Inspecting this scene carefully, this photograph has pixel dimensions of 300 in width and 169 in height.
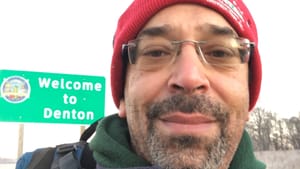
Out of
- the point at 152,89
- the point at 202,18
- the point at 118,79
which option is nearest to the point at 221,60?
the point at 202,18

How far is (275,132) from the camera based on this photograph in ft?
99.7

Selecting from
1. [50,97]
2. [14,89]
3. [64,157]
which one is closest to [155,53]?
[64,157]

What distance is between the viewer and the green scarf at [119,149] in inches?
73.3

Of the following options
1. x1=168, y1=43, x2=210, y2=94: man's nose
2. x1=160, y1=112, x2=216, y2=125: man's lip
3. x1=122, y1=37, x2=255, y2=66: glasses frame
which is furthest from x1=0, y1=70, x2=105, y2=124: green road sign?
x1=160, y1=112, x2=216, y2=125: man's lip

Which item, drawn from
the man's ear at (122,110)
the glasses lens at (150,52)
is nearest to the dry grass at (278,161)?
the man's ear at (122,110)

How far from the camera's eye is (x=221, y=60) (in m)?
1.82

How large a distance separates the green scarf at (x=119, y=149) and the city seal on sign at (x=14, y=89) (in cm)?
458

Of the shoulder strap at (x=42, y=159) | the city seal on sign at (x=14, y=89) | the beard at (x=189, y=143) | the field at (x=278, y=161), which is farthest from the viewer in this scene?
the field at (x=278, y=161)

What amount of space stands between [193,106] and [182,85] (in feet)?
0.30

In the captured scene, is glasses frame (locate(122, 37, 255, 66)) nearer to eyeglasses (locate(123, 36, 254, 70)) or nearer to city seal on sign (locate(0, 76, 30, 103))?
eyeglasses (locate(123, 36, 254, 70))

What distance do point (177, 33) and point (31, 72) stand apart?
194 inches

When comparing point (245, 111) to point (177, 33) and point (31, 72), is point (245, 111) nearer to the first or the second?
point (177, 33)

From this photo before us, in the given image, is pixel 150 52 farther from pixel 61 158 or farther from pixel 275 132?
pixel 275 132

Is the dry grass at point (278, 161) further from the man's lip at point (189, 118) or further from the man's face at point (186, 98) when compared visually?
the man's lip at point (189, 118)
